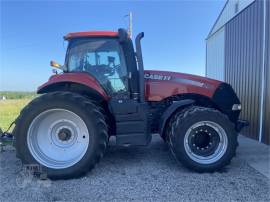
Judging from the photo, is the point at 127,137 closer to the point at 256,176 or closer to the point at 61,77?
the point at 61,77

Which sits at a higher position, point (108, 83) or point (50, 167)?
point (108, 83)

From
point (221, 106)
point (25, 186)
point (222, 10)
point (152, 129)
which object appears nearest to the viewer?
point (25, 186)

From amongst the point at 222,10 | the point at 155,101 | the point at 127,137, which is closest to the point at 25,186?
the point at 127,137

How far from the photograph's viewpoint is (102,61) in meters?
4.80

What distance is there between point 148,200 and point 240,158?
2.53 metres

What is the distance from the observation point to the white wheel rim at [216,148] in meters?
4.49

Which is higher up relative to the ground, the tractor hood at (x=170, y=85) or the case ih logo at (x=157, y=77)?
the case ih logo at (x=157, y=77)

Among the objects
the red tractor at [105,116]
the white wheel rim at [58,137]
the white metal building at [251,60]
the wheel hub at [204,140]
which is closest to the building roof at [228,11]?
the white metal building at [251,60]

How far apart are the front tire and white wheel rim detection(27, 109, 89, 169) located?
4.71ft

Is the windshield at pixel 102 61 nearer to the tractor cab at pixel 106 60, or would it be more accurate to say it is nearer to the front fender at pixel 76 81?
the tractor cab at pixel 106 60

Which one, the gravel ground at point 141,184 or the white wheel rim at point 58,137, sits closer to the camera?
the gravel ground at point 141,184

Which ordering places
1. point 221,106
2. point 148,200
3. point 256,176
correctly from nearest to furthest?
point 148,200 → point 256,176 → point 221,106

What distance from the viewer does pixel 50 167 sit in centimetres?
431

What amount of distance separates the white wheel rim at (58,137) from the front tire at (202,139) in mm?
1434
